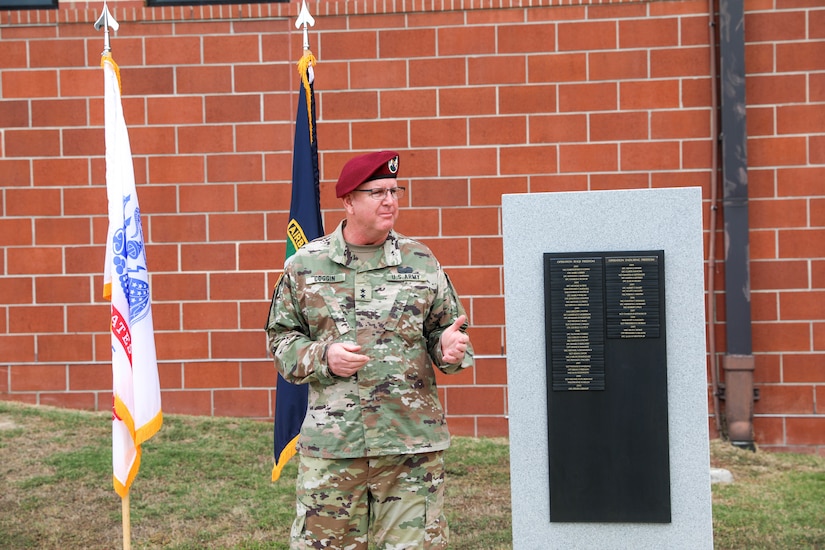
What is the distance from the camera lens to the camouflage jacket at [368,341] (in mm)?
3273

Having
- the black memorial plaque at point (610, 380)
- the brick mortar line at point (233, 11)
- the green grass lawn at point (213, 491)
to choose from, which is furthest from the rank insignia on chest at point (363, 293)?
the brick mortar line at point (233, 11)

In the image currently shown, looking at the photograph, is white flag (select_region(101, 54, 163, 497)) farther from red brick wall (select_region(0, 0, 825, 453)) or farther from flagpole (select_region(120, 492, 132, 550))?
red brick wall (select_region(0, 0, 825, 453))

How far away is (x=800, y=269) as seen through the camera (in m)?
6.55

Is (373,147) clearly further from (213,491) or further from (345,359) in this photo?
(345,359)

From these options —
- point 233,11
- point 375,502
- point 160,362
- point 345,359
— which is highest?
point 233,11

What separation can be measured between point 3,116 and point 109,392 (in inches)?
82.4

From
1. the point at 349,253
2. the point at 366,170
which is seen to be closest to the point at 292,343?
the point at 349,253

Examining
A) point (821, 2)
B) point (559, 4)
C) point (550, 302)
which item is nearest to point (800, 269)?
point (821, 2)

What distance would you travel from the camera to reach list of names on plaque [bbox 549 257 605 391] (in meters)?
3.81

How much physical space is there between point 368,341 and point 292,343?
261mm

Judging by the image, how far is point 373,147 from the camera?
6793 mm

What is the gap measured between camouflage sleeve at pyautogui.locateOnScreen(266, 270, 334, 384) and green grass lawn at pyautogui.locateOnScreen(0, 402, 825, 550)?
1730mm

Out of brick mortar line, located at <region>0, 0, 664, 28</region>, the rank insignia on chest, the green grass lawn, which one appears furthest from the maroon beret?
brick mortar line, located at <region>0, 0, 664, 28</region>

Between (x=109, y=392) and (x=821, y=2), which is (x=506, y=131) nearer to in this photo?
(x=821, y=2)
